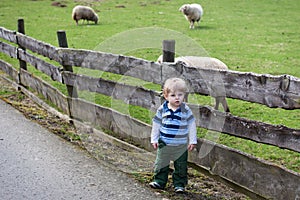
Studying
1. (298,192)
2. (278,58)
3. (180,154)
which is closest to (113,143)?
(180,154)

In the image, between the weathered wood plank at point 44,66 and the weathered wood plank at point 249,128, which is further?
the weathered wood plank at point 44,66

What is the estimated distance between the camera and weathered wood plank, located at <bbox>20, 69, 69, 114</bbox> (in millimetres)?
8031

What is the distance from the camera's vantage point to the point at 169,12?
26.8 meters

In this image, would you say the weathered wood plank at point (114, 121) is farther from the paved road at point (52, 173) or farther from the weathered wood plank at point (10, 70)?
the weathered wood plank at point (10, 70)

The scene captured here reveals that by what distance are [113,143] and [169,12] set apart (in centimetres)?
2091

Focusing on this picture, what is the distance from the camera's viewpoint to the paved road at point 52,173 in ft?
16.8

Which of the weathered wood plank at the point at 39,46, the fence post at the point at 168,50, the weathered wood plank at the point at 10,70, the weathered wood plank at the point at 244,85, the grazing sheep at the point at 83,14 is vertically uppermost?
the fence post at the point at 168,50

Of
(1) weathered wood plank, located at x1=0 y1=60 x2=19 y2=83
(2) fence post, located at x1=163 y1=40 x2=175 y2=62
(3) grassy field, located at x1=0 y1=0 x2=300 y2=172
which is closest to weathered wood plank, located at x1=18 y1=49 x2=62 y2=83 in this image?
(1) weathered wood plank, located at x1=0 y1=60 x2=19 y2=83

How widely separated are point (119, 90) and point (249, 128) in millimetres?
2189

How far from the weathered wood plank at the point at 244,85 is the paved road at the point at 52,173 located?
1314 mm

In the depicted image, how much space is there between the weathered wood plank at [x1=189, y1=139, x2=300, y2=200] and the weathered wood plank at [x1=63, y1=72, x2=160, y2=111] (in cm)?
93

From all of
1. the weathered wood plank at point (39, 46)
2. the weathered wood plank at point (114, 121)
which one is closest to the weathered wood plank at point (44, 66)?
the weathered wood plank at point (39, 46)

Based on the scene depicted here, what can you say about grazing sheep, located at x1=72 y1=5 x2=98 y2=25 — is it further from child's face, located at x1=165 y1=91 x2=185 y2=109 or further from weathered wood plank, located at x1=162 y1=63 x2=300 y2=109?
child's face, located at x1=165 y1=91 x2=185 y2=109

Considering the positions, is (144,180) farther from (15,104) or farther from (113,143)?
(15,104)
